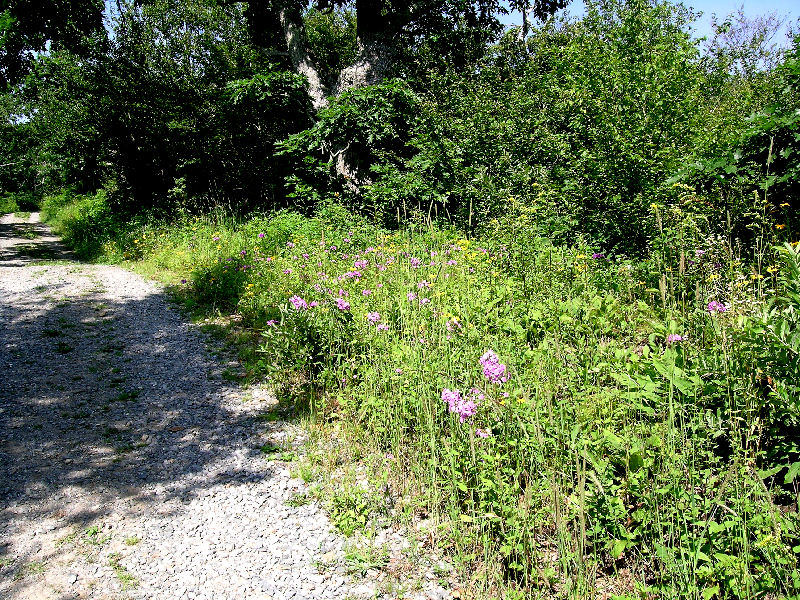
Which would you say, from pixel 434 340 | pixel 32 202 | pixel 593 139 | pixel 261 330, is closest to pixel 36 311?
pixel 261 330

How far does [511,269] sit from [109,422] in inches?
155

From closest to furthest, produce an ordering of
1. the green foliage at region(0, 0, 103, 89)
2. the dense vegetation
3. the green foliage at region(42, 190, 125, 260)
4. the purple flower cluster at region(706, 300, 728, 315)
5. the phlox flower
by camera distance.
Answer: the dense vegetation
the purple flower cluster at region(706, 300, 728, 315)
the phlox flower
the green foliage at region(0, 0, 103, 89)
the green foliage at region(42, 190, 125, 260)

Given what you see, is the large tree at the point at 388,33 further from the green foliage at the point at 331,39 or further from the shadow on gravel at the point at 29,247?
the shadow on gravel at the point at 29,247

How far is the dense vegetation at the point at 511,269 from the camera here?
2.62 metres

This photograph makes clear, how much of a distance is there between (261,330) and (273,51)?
30.1 feet

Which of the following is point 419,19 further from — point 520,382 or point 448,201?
point 520,382

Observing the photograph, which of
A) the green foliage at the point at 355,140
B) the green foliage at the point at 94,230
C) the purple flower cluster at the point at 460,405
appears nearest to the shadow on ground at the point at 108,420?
the purple flower cluster at the point at 460,405

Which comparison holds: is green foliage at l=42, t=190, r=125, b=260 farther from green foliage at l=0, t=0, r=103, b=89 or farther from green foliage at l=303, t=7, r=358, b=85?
green foliage at l=303, t=7, r=358, b=85

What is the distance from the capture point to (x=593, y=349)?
3699mm

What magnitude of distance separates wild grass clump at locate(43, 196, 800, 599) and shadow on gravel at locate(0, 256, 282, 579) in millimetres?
→ 753

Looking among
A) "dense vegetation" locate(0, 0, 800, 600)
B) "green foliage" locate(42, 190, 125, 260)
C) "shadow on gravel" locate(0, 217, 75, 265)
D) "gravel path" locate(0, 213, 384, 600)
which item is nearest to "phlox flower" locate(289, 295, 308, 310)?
"dense vegetation" locate(0, 0, 800, 600)

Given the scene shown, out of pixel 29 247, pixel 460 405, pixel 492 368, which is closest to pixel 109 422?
pixel 460 405

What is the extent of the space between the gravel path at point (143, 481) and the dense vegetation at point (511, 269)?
0.45 metres

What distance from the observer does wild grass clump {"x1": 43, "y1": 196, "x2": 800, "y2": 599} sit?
2.45 meters
